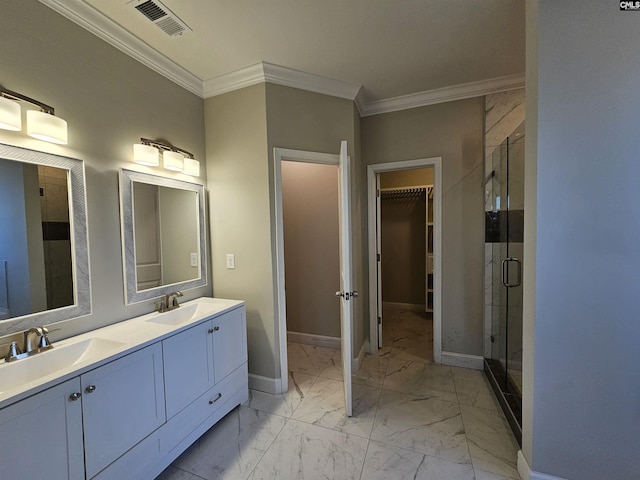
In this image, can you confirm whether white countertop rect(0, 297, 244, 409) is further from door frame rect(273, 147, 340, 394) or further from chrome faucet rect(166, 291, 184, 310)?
door frame rect(273, 147, 340, 394)

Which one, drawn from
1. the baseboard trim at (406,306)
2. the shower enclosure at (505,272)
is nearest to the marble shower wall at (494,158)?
the shower enclosure at (505,272)

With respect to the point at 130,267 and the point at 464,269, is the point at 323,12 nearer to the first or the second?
the point at 130,267

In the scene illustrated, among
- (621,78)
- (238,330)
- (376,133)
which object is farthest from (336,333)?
(621,78)

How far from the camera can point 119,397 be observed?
127cm

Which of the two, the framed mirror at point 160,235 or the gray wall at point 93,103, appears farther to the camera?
the framed mirror at point 160,235

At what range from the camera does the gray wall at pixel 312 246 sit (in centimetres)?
317

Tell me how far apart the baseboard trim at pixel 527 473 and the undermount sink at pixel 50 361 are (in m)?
2.27

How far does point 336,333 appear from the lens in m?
3.21

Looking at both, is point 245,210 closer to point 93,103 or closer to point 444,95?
point 93,103

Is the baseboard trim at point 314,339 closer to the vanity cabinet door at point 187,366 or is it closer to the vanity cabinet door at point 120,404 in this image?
the vanity cabinet door at point 187,366

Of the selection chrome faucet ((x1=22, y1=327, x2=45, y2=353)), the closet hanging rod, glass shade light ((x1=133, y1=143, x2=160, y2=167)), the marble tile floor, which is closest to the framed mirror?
glass shade light ((x1=133, y1=143, x2=160, y2=167))

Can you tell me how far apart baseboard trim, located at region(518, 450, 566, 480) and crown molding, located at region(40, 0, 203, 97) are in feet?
11.6

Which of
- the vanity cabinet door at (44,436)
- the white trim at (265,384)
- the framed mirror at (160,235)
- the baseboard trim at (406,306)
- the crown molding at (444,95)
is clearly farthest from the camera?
the baseboard trim at (406,306)

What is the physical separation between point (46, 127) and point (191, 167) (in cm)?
93
